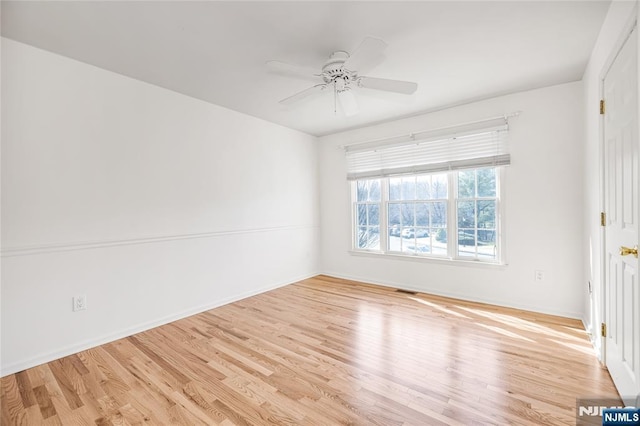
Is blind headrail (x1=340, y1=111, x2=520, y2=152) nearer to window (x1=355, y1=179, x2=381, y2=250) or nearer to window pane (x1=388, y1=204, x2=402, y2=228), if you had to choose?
window (x1=355, y1=179, x2=381, y2=250)

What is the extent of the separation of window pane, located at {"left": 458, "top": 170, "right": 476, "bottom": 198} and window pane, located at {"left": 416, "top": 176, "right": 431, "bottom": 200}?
412 millimetres

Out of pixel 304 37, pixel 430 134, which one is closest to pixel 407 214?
pixel 430 134

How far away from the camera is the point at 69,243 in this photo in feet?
8.27

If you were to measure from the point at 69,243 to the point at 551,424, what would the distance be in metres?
3.66

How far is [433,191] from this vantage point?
13.5ft

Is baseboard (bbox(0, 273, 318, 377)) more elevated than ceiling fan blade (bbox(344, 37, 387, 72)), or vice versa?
ceiling fan blade (bbox(344, 37, 387, 72))

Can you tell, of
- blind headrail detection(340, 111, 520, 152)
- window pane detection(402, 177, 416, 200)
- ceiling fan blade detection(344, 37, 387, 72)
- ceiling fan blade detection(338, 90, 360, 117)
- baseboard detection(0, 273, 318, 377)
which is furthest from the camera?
window pane detection(402, 177, 416, 200)

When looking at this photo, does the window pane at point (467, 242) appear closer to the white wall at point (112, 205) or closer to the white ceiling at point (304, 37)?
the white ceiling at point (304, 37)

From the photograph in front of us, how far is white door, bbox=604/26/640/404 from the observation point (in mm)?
1562

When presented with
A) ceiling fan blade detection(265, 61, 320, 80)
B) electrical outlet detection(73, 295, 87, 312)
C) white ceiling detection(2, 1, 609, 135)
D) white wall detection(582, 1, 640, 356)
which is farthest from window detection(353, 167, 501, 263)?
electrical outlet detection(73, 295, 87, 312)

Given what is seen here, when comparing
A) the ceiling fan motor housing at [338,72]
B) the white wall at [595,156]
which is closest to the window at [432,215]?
the white wall at [595,156]

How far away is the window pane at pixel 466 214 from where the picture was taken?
379 cm

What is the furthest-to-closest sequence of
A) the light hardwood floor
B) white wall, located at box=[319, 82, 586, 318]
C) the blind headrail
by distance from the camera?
1. the blind headrail
2. white wall, located at box=[319, 82, 586, 318]
3. the light hardwood floor

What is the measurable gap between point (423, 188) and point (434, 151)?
0.54m
